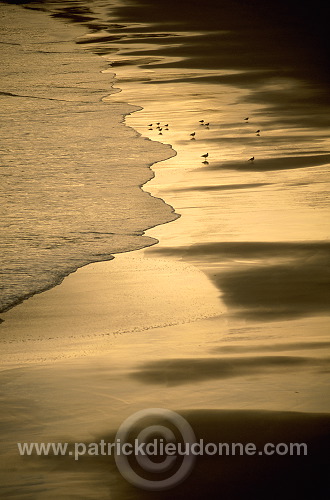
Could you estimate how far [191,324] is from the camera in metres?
5.67

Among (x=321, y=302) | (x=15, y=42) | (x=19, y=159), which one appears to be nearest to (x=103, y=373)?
(x=321, y=302)

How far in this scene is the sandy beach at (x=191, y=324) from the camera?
3912mm

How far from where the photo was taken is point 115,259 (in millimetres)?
7074

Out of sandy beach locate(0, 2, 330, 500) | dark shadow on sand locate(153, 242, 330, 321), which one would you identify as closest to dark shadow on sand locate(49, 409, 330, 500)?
sandy beach locate(0, 2, 330, 500)

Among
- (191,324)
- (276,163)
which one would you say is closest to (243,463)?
(191,324)

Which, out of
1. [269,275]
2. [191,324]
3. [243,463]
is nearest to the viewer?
[243,463]

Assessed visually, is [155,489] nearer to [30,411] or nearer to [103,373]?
[30,411]

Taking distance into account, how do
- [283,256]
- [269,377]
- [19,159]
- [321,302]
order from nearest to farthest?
[269,377]
[321,302]
[283,256]
[19,159]

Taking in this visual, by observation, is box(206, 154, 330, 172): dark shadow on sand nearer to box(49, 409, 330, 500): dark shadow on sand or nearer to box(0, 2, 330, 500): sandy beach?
box(0, 2, 330, 500): sandy beach

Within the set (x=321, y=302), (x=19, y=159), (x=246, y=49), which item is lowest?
(x=321, y=302)

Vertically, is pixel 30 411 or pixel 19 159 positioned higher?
pixel 19 159

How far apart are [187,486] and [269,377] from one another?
112 centimetres

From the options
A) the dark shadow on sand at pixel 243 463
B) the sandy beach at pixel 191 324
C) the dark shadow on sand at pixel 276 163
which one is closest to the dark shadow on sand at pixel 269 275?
the sandy beach at pixel 191 324

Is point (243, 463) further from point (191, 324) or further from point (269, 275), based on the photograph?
point (269, 275)
